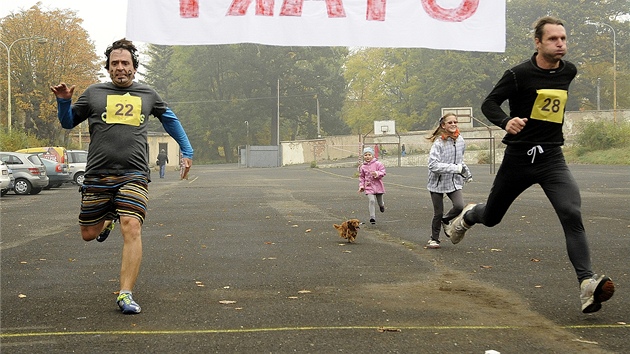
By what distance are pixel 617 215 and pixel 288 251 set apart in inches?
319

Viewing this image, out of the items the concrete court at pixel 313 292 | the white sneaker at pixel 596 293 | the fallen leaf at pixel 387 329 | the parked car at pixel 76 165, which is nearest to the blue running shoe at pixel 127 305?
the concrete court at pixel 313 292

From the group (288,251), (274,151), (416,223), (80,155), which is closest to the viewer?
(288,251)

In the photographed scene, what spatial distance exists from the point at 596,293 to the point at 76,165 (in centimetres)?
3685

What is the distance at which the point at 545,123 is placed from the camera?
6680 mm

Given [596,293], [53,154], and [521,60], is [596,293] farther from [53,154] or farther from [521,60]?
[521,60]

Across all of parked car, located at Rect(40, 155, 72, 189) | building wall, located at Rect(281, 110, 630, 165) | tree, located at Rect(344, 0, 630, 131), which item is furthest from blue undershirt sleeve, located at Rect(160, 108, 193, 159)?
tree, located at Rect(344, 0, 630, 131)

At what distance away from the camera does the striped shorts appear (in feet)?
22.0

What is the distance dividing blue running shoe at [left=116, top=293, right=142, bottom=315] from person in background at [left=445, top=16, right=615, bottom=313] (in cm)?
305

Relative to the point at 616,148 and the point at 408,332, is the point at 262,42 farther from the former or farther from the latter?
the point at 616,148

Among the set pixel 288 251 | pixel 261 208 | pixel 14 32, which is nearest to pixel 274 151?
pixel 14 32

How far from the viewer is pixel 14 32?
57.0 metres

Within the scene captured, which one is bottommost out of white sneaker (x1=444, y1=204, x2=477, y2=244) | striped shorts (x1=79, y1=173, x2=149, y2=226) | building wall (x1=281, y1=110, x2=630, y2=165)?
building wall (x1=281, y1=110, x2=630, y2=165)

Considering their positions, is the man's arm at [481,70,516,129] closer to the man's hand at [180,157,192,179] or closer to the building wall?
the man's hand at [180,157,192,179]

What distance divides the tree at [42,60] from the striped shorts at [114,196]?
52442mm
